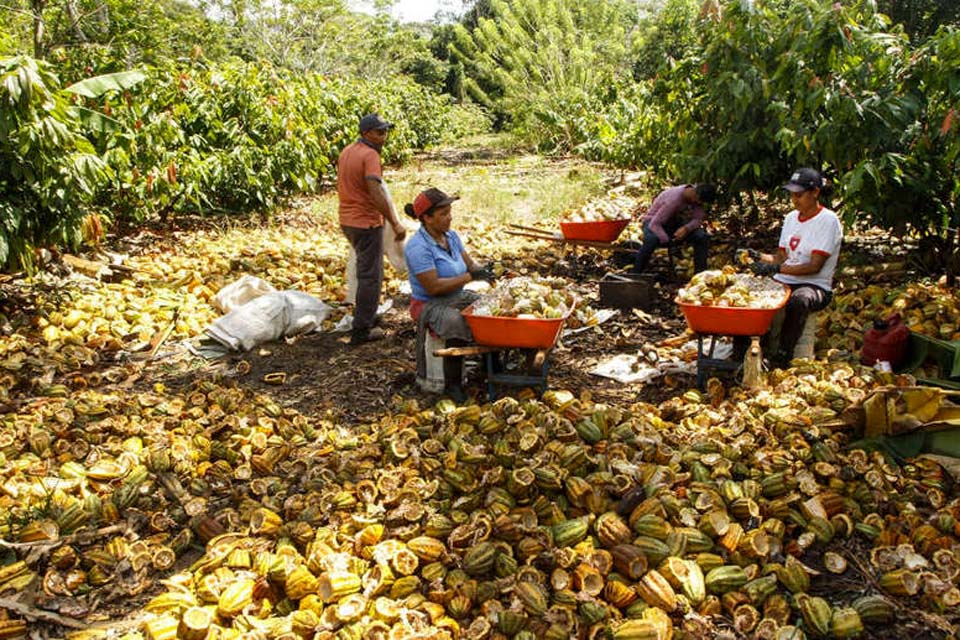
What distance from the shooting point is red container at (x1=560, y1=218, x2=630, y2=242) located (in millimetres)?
8148

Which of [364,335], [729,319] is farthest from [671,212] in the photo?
[364,335]

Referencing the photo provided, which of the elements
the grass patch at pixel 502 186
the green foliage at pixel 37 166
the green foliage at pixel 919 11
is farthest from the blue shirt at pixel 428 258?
the green foliage at pixel 919 11

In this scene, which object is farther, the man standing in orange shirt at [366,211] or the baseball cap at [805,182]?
the man standing in orange shirt at [366,211]

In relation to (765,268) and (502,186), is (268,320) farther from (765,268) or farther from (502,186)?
(502,186)

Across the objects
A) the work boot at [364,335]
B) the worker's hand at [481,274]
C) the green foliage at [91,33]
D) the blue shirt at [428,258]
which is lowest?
the work boot at [364,335]

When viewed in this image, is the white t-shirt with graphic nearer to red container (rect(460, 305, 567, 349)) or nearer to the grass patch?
red container (rect(460, 305, 567, 349))

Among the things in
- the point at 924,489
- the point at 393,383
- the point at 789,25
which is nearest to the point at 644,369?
the point at 393,383

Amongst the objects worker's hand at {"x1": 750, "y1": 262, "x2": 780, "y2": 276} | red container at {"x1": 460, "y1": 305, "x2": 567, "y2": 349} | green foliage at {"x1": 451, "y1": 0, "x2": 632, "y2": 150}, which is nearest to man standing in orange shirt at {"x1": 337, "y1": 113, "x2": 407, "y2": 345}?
red container at {"x1": 460, "y1": 305, "x2": 567, "y2": 349}

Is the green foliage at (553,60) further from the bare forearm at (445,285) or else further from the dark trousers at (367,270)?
the bare forearm at (445,285)

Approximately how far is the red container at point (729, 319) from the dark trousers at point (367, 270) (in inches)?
110

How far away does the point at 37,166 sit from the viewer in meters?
5.82

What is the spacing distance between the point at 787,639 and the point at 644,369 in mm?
3069

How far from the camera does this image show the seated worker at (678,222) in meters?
7.36

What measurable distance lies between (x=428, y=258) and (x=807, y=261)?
9.13 feet
